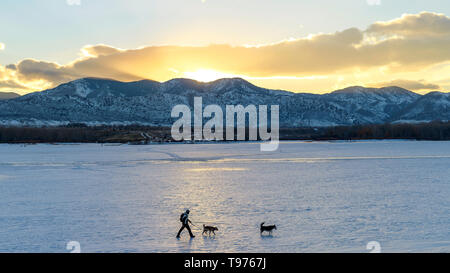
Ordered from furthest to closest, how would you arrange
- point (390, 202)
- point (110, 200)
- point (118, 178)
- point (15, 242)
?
point (118, 178) < point (110, 200) < point (390, 202) < point (15, 242)

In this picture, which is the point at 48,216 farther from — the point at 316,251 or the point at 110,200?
the point at 316,251

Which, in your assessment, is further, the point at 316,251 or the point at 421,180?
the point at 421,180

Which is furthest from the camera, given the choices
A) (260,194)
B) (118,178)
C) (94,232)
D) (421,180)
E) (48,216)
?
(118,178)

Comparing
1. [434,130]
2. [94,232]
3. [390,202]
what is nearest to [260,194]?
[390,202]

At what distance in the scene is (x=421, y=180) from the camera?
3023 cm
